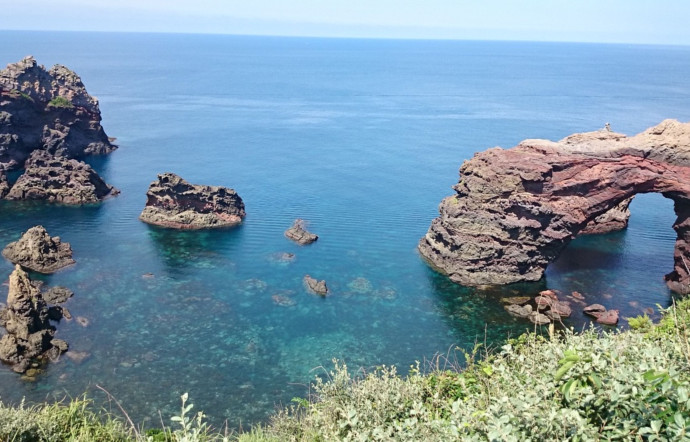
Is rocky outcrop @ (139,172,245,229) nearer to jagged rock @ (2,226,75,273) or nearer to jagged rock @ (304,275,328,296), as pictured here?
jagged rock @ (2,226,75,273)

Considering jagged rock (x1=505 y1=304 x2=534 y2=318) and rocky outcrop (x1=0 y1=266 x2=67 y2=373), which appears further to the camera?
jagged rock (x1=505 y1=304 x2=534 y2=318)

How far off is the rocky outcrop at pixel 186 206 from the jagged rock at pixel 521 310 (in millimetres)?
32230

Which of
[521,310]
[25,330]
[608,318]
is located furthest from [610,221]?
[25,330]

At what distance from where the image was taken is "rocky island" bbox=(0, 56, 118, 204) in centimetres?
6625

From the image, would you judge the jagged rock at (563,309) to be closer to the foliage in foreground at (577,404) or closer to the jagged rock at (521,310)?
the jagged rock at (521,310)

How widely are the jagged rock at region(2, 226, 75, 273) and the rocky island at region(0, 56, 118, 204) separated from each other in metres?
16.8

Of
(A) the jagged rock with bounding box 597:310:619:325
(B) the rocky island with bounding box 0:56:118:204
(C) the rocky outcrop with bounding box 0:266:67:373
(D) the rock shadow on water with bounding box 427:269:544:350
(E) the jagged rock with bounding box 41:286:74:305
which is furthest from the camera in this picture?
(B) the rocky island with bounding box 0:56:118:204

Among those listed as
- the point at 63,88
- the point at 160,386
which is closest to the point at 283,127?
the point at 63,88

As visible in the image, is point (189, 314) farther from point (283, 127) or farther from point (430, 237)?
point (283, 127)

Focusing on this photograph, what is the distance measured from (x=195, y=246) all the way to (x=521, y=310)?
3226cm

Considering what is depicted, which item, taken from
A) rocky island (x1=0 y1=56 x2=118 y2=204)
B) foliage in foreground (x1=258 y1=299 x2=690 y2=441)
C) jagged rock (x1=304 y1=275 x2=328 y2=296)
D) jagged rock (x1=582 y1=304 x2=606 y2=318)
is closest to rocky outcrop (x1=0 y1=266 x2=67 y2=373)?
jagged rock (x1=304 y1=275 x2=328 y2=296)

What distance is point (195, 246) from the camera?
55906mm

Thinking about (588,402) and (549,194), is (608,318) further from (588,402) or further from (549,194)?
(588,402)

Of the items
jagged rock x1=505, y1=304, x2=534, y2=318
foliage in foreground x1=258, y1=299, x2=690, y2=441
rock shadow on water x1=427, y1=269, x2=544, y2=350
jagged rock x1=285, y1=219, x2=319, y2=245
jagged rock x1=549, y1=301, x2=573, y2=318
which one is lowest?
rock shadow on water x1=427, y1=269, x2=544, y2=350
